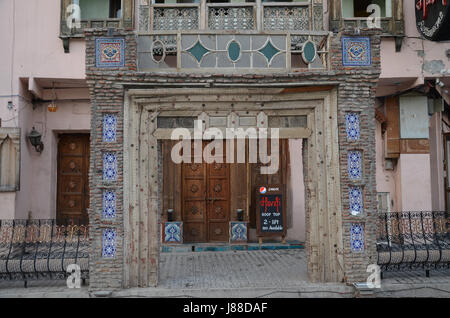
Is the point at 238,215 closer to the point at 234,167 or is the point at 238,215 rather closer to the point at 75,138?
the point at 234,167

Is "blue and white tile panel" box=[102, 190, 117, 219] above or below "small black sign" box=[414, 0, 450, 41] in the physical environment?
below

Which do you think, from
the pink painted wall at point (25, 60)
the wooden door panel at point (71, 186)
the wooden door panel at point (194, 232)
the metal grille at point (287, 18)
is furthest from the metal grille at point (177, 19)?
the wooden door panel at point (194, 232)

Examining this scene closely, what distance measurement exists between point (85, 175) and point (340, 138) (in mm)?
8001

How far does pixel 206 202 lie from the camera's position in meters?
11.7

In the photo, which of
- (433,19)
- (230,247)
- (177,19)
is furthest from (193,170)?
(433,19)

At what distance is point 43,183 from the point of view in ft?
36.9

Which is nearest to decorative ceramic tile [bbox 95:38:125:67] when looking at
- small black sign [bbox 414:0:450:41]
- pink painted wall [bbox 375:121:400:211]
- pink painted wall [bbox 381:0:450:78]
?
small black sign [bbox 414:0:450:41]

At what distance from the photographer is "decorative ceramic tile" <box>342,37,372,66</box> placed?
22.7ft

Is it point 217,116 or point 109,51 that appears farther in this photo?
point 217,116

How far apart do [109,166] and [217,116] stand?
208cm

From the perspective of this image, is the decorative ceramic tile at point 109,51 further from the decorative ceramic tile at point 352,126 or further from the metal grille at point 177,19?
the decorative ceramic tile at point 352,126

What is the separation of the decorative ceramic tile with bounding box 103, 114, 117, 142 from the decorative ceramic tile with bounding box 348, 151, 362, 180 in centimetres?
412

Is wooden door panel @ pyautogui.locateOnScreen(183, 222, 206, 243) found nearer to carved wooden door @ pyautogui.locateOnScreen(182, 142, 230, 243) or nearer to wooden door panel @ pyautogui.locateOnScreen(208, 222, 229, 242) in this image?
carved wooden door @ pyautogui.locateOnScreen(182, 142, 230, 243)

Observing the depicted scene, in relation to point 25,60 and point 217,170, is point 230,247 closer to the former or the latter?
point 217,170
